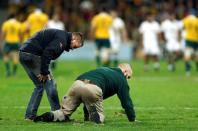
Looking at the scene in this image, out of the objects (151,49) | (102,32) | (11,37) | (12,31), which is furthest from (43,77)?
(151,49)

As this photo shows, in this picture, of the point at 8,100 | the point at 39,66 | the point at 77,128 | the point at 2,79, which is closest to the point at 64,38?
the point at 39,66

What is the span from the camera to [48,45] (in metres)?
14.9

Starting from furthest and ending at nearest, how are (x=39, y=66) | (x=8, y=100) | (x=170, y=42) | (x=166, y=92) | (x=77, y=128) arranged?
(x=170, y=42)
(x=166, y=92)
(x=8, y=100)
(x=39, y=66)
(x=77, y=128)

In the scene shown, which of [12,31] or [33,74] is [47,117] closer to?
[33,74]

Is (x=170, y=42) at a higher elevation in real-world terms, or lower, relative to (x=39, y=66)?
lower

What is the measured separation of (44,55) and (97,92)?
1293 mm

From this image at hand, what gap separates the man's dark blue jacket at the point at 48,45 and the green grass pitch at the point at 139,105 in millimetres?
1261

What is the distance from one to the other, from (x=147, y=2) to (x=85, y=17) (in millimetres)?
3902

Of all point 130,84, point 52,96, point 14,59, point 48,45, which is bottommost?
point 14,59

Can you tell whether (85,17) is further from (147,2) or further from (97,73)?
(97,73)

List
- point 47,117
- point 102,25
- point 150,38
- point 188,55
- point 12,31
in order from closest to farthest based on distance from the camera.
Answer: point 47,117, point 12,31, point 188,55, point 102,25, point 150,38

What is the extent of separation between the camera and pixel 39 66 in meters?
15.3

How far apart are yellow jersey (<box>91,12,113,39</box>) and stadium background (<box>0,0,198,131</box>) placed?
1931 mm

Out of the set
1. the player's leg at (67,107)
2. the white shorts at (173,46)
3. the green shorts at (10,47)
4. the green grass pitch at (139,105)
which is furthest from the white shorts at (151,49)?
the player's leg at (67,107)
